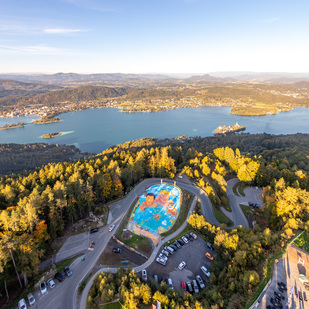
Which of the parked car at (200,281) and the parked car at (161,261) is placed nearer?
the parked car at (200,281)

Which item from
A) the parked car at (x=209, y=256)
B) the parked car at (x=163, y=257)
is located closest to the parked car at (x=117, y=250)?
the parked car at (x=163, y=257)

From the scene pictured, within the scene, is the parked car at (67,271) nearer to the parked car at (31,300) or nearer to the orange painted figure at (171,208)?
the parked car at (31,300)

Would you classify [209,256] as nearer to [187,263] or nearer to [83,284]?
[187,263]

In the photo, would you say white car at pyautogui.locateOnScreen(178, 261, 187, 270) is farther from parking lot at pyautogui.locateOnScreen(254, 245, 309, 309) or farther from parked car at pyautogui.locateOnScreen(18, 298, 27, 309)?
parked car at pyautogui.locateOnScreen(18, 298, 27, 309)

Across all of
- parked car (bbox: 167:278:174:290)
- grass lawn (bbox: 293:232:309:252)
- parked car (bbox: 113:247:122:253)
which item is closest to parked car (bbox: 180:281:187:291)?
parked car (bbox: 167:278:174:290)

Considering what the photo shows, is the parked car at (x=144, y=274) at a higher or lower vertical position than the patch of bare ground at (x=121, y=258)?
higher

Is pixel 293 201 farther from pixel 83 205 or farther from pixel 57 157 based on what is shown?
pixel 57 157
